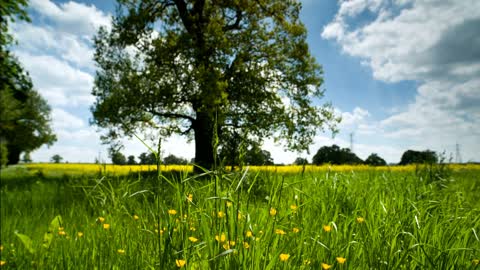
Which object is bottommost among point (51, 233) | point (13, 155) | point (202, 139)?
point (51, 233)

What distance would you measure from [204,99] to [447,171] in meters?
8.66

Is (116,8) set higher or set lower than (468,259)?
higher

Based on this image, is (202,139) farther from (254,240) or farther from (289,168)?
(254,240)

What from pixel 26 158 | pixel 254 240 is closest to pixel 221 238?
pixel 254 240

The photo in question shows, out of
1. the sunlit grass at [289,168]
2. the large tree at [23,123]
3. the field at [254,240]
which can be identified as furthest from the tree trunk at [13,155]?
the field at [254,240]

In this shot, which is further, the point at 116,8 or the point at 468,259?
the point at 116,8

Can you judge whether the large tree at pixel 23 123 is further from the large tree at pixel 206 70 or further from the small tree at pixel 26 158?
the large tree at pixel 206 70

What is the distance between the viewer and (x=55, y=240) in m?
3.62

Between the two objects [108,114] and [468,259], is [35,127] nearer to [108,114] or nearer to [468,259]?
[108,114]

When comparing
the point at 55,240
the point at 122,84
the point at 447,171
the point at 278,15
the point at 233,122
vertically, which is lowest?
the point at 55,240

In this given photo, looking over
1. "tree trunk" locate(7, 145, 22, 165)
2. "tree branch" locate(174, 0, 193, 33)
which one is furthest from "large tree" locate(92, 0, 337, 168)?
"tree trunk" locate(7, 145, 22, 165)

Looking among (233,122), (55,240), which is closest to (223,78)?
(233,122)

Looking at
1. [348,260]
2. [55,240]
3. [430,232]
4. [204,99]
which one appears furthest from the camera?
[204,99]

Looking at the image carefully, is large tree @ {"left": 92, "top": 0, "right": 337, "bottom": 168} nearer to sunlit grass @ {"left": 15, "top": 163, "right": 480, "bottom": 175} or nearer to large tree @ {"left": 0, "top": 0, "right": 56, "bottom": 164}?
sunlit grass @ {"left": 15, "top": 163, "right": 480, "bottom": 175}
